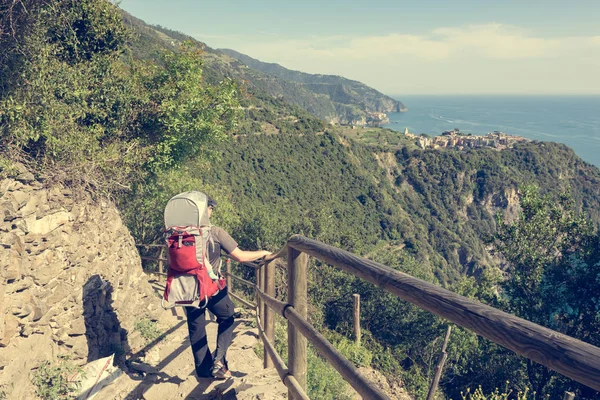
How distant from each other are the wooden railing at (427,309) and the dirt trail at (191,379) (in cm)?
91

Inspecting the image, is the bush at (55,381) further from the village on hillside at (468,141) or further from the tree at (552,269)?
the village on hillside at (468,141)

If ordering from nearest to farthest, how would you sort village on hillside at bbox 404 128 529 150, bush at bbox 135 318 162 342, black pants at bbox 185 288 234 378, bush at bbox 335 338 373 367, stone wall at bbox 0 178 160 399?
black pants at bbox 185 288 234 378, stone wall at bbox 0 178 160 399, bush at bbox 135 318 162 342, bush at bbox 335 338 373 367, village on hillside at bbox 404 128 529 150

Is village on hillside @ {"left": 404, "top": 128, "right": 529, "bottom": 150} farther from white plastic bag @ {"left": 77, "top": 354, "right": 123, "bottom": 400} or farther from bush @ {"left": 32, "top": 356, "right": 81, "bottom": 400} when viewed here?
bush @ {"left": 32, "top": 356, "right": 81, "bottom": 400}

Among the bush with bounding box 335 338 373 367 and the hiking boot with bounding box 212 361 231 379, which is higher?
the hiking boot with bounding box 212 361 231 379

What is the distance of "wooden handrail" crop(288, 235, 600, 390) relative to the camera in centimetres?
98

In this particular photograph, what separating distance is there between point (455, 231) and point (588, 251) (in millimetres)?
65555

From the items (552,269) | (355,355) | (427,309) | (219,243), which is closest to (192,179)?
(355,355)

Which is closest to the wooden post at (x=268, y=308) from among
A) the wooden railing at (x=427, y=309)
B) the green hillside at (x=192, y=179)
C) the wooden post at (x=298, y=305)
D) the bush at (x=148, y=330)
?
the wooden railing at (x=427, y=309)

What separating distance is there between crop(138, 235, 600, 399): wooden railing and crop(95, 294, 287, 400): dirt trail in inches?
35.9

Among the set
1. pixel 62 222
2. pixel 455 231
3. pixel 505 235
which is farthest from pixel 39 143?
pixel 455 231

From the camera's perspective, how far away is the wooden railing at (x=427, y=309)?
999 mm

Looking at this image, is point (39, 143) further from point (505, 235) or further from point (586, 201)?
point (586, 201)

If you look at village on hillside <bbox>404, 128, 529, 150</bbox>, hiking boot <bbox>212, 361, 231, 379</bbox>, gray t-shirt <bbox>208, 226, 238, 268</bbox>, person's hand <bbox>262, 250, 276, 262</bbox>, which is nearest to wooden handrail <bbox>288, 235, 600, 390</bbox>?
person's hand <bbox>262, 250, 276, 262</bbox>

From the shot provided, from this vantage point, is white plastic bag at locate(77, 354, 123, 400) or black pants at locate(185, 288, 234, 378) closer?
black pants at locate(185, 288, 234, 378)
